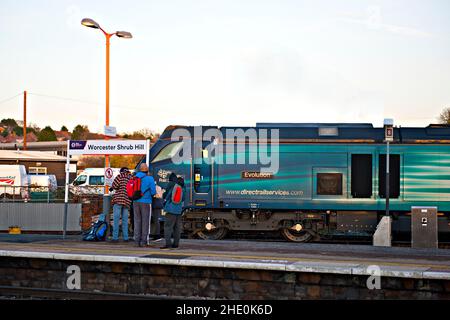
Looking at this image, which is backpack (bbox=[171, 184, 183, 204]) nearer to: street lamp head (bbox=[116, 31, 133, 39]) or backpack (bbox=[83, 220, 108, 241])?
backpack (bbox=[83, 220, 108, 241])

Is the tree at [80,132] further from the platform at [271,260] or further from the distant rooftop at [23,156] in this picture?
the platform at [271,260]

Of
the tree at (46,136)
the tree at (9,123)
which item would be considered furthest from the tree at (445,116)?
the tree at (9,123)

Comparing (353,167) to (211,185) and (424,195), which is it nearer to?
(424,195)

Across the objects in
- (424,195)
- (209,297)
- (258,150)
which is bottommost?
(209,297)

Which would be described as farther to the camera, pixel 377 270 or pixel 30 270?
pixel 30 270

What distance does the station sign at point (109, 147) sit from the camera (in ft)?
58.0

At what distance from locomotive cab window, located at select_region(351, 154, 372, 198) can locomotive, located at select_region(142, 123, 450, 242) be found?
0.03 meters

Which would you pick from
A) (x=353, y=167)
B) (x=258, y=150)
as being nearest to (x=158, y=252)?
(x=258, y=150)

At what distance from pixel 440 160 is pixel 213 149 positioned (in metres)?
6.69

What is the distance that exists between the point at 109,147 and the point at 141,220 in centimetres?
300

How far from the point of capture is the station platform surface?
38.4 ft
